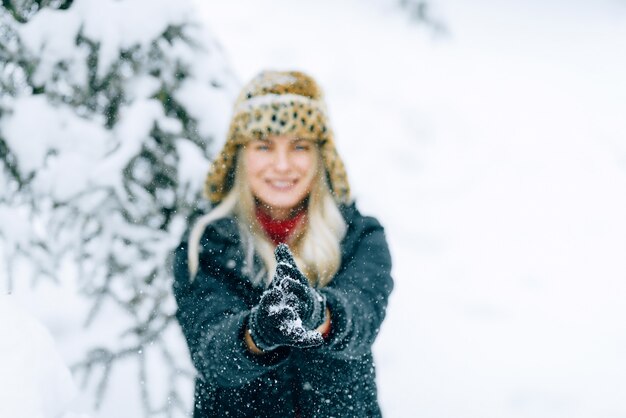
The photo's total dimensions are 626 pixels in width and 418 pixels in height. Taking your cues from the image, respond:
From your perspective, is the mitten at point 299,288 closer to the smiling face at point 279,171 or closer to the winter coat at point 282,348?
the winter coat at point 282,348

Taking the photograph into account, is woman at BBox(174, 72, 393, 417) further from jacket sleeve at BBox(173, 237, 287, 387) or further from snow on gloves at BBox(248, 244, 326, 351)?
snow on gloves at BBox(248, 244, 326, 351)

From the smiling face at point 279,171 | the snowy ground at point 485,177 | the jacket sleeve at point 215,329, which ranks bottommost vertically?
the jacket sleeve at point 215,329

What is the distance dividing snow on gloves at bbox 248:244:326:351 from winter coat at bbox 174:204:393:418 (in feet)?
0.73

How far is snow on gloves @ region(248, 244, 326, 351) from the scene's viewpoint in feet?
4.77

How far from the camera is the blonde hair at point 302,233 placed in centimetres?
203

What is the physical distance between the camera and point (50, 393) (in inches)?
94.3

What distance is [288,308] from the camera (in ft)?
4.76

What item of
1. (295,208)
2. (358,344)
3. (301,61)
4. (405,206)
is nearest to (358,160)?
(405,206)

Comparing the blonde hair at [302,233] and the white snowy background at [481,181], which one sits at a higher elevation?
the white snowy background at [481,181]

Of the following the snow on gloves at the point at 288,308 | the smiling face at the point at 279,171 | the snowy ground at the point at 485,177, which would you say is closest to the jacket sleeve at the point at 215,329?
the snow on gloves at the point at 288,308

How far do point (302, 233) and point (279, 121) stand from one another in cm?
42

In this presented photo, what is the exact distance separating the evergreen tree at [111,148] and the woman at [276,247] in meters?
1.13

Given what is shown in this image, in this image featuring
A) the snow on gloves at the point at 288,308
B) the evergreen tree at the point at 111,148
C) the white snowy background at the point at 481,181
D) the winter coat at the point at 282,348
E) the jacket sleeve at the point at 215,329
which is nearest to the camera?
the snow on gloves at the point at 288,308

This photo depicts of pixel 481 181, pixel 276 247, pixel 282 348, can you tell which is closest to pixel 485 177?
pixel 481 181
